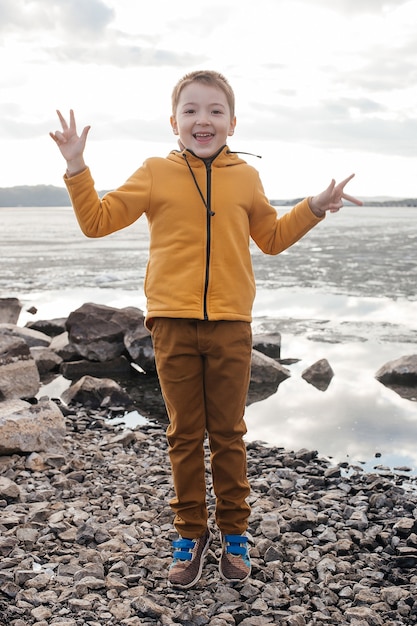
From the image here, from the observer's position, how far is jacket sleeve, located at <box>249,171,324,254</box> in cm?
366

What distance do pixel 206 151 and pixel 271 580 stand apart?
229 cm

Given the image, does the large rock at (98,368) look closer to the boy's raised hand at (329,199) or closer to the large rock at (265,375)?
the large rock at (265,375)

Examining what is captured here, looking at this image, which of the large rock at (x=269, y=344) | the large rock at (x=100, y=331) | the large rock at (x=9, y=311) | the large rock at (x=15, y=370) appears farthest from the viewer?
the large rock at (x=9, y=311)

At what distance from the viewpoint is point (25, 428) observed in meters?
5.33

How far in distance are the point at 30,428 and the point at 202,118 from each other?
3.01 metres

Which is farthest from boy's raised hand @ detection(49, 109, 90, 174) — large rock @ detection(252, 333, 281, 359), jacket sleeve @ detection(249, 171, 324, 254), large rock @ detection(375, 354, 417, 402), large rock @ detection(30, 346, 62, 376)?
large rock @ detection(252, 333, 281, 359)

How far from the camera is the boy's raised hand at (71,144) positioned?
329cm

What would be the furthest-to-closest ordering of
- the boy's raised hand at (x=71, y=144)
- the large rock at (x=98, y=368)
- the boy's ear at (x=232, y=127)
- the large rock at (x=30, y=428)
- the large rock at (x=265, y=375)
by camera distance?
the large rock at (x=98, y=368) → the large rock at (x=265, y=375) → the large rock at (x=30, y=428) → the boy's ear at (x=232, y=127) → the boy's raised hand at (x=71, y=144)

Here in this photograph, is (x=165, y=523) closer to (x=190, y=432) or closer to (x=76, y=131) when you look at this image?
(x=190, y=432)

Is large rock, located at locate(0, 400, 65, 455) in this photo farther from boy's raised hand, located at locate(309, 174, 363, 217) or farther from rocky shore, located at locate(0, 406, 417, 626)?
boy's raised hand, located at locate(309, 174, 363, 217)

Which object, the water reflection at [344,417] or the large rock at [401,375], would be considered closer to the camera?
the water reflection at [344,417]

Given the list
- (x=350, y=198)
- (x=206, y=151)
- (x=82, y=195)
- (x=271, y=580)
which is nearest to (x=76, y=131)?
(x=82, y=195)

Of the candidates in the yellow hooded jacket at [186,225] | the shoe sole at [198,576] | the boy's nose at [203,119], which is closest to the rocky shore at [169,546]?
the shoe sole at [198,576]

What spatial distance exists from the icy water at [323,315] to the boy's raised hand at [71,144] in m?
3.62
